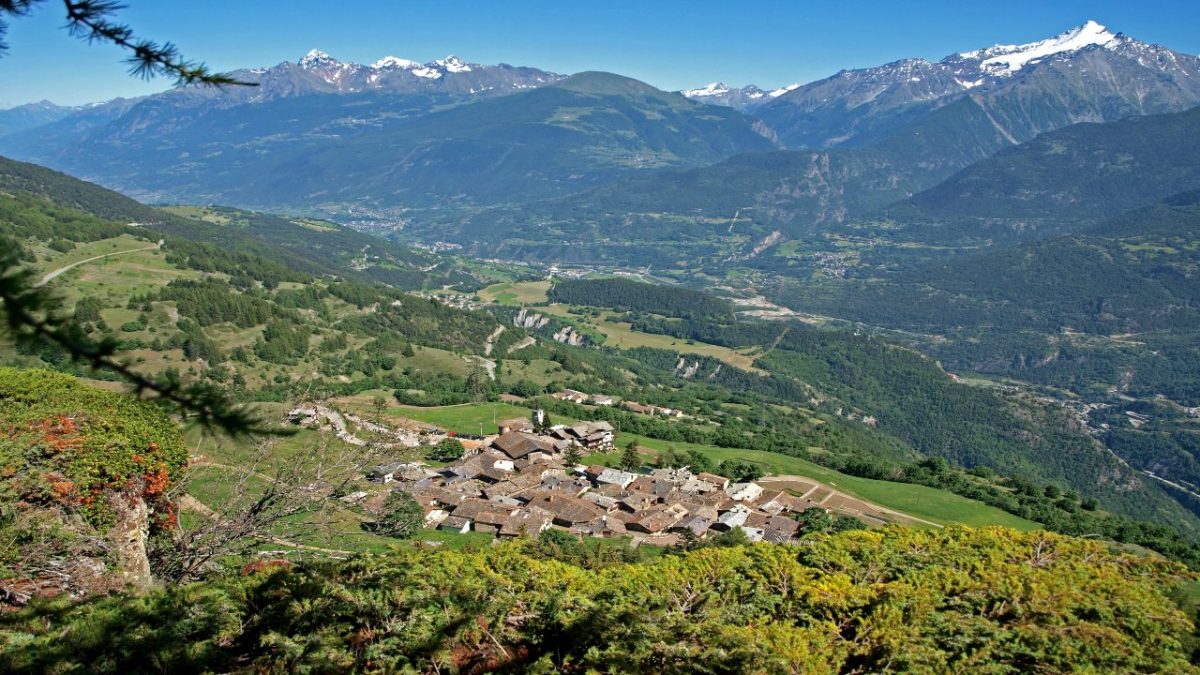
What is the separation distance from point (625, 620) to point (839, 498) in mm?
40700

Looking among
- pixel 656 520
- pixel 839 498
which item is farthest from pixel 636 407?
pixel 656 520

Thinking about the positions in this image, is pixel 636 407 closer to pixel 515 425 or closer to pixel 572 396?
pixel 572 396

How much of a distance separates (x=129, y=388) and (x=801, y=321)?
187 m

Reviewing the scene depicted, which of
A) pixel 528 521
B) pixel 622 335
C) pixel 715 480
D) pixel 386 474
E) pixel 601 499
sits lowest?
pixel 622 335

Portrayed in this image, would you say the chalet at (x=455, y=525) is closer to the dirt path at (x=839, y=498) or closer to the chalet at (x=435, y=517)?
the chalet at (x=435, y=517)

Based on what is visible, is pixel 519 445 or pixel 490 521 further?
pixel 519 445

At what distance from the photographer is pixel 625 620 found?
39.5 ft

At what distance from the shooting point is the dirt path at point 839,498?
46.4m

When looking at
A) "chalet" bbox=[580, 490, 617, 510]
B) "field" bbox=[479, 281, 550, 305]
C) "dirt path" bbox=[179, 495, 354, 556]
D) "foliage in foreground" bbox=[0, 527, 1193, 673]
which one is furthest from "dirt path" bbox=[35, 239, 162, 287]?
"field" bbox=[479, 281, 550, 305]

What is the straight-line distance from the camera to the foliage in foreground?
35.7 feet

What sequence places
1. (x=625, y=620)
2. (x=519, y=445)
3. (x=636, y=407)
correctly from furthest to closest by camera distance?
1. (x=636, y=407)
2. (x=519, y=445)
3. (x=625, y=620)

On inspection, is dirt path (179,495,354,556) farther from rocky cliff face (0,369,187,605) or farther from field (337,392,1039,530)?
field (337,392,1039,530)

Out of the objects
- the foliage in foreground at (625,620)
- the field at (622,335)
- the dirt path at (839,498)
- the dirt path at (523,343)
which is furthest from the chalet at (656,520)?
the field at (622,335)

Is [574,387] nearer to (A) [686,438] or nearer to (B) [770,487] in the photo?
(A) [686,438]
